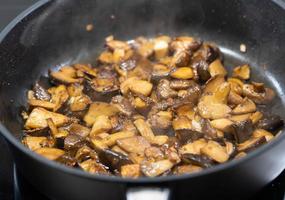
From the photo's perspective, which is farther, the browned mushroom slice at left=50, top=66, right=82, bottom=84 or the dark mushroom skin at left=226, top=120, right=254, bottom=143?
the browned mushroom slice at left=50, top=66, right=82, bottom=84

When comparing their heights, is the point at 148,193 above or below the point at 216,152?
above

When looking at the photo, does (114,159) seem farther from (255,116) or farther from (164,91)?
(255,116)

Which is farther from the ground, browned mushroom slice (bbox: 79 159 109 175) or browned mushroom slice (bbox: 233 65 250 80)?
browned mushroom slice (bbox: 233 65 250 80)

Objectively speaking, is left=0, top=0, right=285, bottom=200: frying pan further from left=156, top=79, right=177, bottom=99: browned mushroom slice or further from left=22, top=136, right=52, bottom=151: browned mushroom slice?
left=156, top=79, right=177, bottom=99: browned mushroom slice

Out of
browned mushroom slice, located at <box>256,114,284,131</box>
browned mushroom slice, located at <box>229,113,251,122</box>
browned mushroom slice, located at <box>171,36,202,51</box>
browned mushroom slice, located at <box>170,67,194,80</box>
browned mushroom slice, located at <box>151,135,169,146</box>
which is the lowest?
browned mushroom slice, located at <box>256,114,284,131</box>

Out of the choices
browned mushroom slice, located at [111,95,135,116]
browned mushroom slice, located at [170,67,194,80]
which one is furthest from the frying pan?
browned mushroom slice, located at [111,95,135,116]

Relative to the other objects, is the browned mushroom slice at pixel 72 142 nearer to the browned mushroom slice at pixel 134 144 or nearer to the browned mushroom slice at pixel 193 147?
the browned mushroom slice at pixel 134 144

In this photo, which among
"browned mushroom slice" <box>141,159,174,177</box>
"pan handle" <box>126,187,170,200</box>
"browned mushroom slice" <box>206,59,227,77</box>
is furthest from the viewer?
"browned mushroom slice" <box>206,59,227,77</box>

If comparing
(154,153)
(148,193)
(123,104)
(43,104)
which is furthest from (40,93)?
(148,193)
